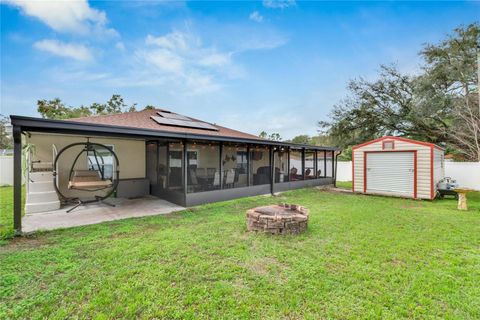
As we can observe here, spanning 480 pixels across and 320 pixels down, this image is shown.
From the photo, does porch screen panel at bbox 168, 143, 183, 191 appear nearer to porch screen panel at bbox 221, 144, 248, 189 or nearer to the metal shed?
porch screen panel at bbox 221, 144, 248, 189

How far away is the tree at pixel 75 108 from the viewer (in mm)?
18047

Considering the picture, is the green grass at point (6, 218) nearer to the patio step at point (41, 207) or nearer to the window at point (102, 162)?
the patio step at point (41, 207)

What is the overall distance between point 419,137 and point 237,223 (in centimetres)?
1585

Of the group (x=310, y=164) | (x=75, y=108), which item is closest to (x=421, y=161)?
(x=310, y=164)

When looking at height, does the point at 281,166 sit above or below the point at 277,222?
above

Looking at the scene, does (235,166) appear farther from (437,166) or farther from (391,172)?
(437,166)

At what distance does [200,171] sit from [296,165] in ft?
20.5

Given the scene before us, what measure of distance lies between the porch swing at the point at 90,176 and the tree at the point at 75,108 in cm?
1495

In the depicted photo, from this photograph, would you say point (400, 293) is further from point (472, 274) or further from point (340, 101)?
point (340, 101)

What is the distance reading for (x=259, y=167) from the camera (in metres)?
9.05

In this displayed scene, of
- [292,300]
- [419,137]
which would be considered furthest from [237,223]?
[419,137]

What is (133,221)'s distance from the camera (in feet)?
16.1

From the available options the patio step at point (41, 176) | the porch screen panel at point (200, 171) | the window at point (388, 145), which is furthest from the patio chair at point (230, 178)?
the window at point (388, 145)

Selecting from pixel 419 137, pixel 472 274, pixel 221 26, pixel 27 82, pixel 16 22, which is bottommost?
pixel 472 274
